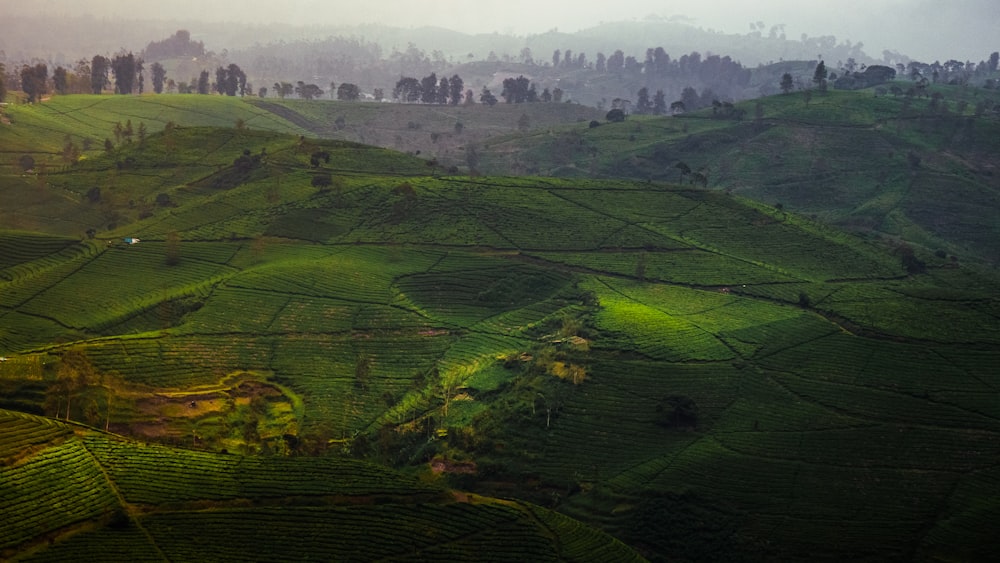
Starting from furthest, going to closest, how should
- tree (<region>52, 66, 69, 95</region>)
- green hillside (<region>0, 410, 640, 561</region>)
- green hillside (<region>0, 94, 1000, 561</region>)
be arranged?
tree (<region>52, 66, 69, 95</region>) < green hillside (<region>0, 94, 1000, 561</region>) < green hillside (<region>0, 410, 640, 561</region>)

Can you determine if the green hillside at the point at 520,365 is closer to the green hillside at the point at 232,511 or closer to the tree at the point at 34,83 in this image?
the green hillside at the point at 232,511

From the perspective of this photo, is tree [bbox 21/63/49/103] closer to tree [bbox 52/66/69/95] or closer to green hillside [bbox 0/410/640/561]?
tree [bbox 52/66/69/95]

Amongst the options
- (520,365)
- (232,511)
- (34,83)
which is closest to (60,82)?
(34,83)

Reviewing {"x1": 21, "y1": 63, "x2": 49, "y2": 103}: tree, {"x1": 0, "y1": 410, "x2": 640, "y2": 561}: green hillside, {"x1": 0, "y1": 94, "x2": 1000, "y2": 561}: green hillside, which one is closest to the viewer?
{"x1": 0, "y1": 410, "x2": 640, "y2": 561}: green hillside

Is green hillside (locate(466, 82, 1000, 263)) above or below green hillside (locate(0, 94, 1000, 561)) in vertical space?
above

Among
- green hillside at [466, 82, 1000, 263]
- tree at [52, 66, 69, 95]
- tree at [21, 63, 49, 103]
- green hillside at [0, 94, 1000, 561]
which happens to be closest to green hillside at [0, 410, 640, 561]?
green hillside at [0, 94, 1000, 561]

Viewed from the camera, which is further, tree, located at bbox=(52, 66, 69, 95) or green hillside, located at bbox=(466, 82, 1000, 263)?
tree, located at bbox=(52, 66, 69, 95)

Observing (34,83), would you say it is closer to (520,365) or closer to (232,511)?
(520,365)

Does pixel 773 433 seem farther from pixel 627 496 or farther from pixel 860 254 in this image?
pixel 860 254
